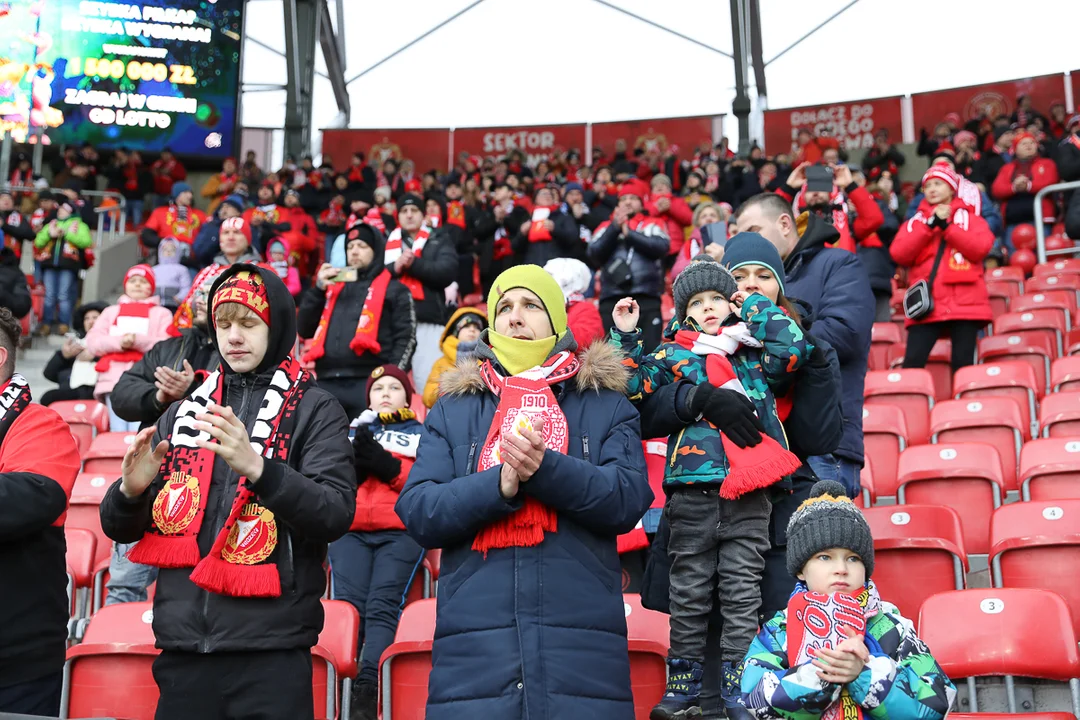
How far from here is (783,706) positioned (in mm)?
2646

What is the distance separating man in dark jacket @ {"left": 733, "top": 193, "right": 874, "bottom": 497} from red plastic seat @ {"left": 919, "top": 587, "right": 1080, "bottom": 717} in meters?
0.56

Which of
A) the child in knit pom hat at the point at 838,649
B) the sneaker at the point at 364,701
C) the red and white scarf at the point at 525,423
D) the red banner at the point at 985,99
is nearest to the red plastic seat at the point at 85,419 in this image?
the sneaker at the point at 364,701

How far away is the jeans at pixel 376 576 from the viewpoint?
432 cm

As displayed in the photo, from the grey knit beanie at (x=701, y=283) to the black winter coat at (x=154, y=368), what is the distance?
1.95 meters

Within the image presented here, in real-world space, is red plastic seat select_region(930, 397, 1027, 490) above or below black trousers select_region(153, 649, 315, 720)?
above

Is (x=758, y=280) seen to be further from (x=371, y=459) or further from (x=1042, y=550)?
(x=371, y=459)

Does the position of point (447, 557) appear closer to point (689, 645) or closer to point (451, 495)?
point (451, 495)

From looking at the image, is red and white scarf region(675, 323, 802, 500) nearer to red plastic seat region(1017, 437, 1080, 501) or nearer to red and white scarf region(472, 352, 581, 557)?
red and white scarf region(472, 352, 581, 557)

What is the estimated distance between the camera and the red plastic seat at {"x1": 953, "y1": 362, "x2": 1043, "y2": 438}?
646cm

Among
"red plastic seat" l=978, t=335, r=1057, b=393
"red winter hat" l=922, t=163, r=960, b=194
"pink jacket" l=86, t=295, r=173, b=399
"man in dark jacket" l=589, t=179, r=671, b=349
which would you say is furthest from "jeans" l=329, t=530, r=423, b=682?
"red plastic seat" l=978, t=335, r=1057, b=393

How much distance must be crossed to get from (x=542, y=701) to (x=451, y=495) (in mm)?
535

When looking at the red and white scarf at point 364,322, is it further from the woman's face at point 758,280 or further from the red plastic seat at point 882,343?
the red plastic seat at point 882,343

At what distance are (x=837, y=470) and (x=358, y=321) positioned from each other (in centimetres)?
319

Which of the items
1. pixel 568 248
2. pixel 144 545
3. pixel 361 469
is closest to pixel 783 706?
pixel 144 545
